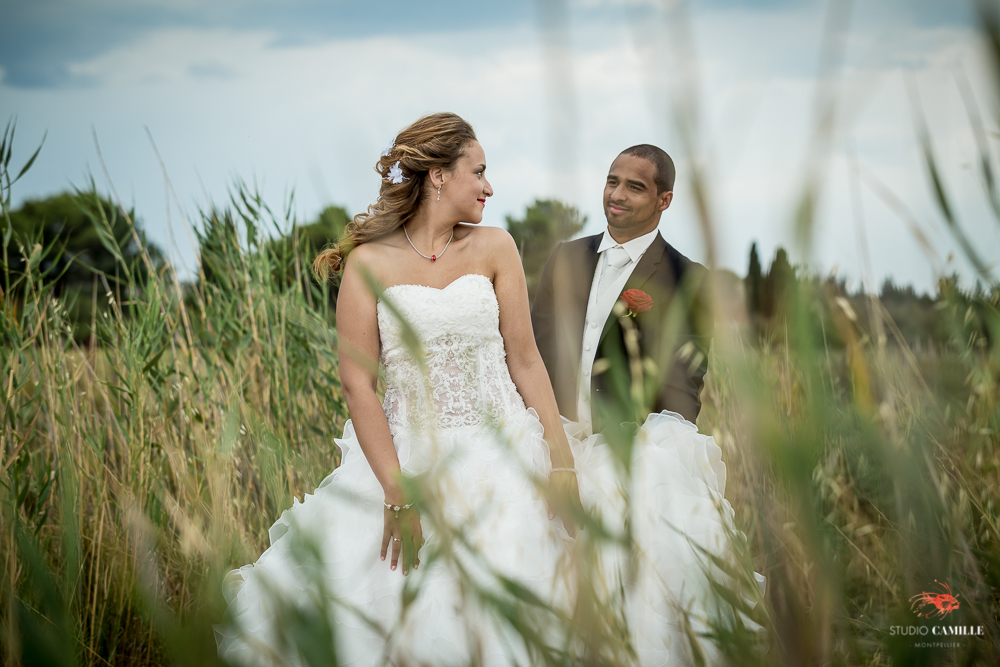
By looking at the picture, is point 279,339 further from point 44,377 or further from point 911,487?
point 911,487

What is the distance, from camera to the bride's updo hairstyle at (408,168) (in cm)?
253

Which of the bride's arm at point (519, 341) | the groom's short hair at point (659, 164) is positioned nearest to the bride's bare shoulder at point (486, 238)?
the bride's arm at point (519, 341)

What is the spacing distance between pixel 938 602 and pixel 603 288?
2.32 meters

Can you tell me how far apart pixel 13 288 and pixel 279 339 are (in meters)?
1.24

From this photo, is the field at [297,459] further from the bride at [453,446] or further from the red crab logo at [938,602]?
the bride at [453,446]

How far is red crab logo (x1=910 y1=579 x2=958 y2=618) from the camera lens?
25.1 inches

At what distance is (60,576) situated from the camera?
8.24 feet

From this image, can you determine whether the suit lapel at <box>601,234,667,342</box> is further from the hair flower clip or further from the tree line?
the hair flower clip

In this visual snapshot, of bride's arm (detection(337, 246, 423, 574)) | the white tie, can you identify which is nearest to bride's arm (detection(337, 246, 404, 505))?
bride's arm (detection(337, 246, 423, 574))

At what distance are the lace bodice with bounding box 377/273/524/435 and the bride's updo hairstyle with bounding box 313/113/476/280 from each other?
1.14ft

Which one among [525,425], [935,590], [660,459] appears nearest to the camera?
[935,590]

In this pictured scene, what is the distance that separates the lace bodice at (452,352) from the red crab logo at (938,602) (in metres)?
1.71

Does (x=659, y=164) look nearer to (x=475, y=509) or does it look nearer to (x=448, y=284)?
(x=448, y=284)

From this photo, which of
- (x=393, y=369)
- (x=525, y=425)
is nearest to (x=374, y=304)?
(x=393, y=369)
